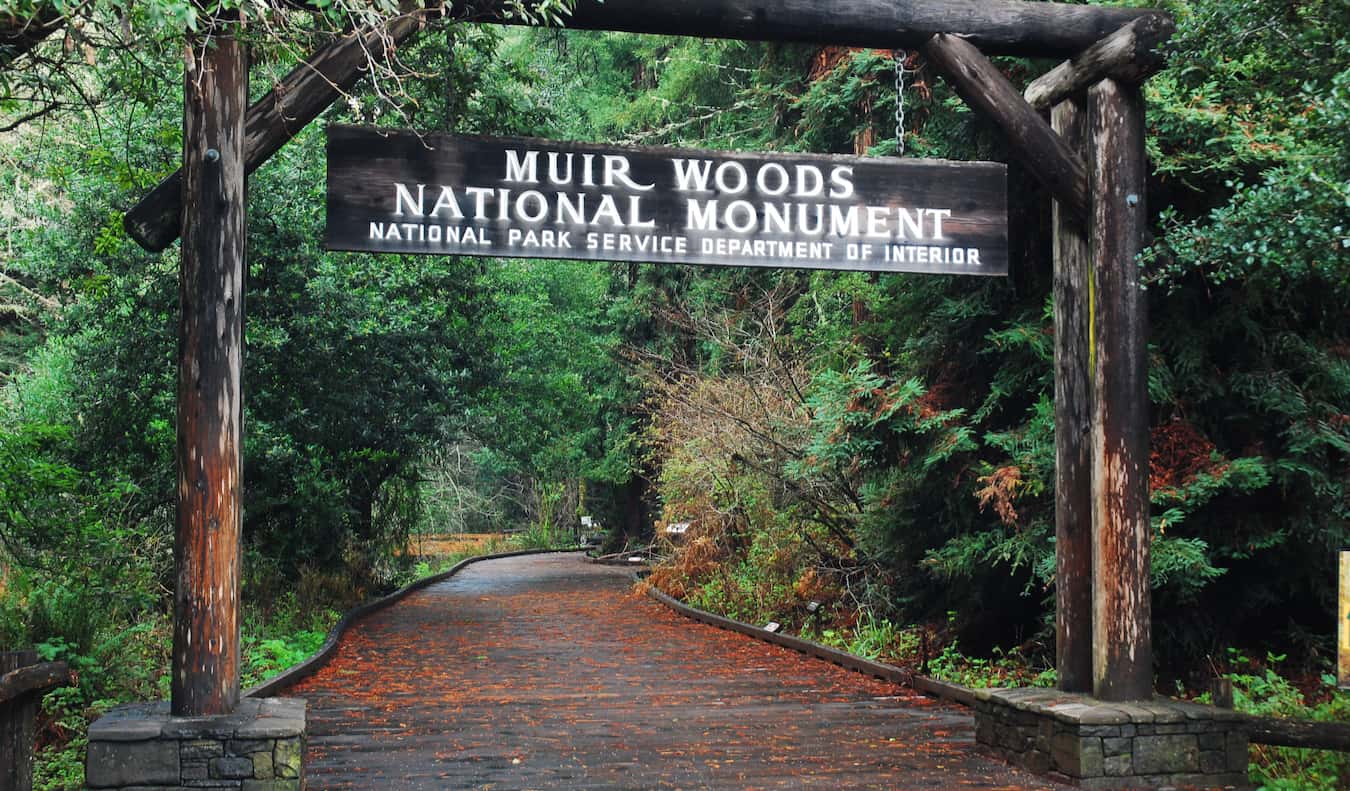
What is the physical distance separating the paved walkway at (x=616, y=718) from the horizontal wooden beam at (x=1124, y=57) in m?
4.27

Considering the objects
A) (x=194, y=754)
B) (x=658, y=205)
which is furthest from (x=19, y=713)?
(x=658, y=205)

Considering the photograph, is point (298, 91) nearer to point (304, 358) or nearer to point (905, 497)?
point (905, 497)

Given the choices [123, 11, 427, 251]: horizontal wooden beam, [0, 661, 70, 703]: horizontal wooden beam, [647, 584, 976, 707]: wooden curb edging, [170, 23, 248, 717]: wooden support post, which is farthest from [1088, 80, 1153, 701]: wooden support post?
[0, 661, 70, 703]: horizontal wooden beam

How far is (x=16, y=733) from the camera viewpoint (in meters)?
5.94

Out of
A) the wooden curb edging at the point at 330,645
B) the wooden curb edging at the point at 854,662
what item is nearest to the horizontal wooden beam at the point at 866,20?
the wooden curb edging at the point at 854,662

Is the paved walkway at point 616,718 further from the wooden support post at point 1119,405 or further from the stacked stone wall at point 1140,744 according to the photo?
the wooden support post at point 1119,405

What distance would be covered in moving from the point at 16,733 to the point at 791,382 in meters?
11.2

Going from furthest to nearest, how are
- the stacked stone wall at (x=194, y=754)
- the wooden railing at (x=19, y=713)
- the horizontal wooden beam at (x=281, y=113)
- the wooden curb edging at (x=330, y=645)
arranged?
the wooden curb edging at (x=330, y=645)
the horizontal wooden beam at (x=281, y=113)
the stacked stone wall at (x=194, y=754)
the wooden railing at (x=19, y=713)

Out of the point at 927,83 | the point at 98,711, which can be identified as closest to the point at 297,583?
the point at 98,711

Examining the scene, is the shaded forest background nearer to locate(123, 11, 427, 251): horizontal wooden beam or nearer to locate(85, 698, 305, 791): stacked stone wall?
locate(123, 11, 427, 251): horizontal wooden beam

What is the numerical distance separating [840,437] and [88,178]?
9.13 m

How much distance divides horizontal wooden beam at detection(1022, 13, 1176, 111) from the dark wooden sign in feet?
2.59

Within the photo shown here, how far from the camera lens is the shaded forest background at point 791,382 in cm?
827

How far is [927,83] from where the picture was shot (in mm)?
12898
